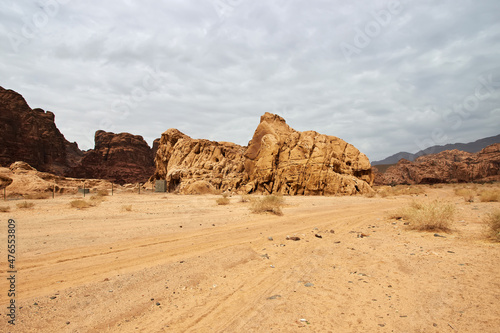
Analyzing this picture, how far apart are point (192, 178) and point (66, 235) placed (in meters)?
27.3

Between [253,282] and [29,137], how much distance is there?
93.0 meters

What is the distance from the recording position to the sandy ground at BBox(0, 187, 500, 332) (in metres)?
2.96

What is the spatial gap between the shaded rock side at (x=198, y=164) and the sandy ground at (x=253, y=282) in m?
25.2

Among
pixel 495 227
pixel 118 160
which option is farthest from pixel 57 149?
Result: pixel 495 227

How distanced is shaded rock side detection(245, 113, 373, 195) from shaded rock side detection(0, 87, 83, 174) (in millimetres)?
66392

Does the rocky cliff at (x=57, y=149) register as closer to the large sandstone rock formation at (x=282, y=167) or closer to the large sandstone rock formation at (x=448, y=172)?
the large sandstone rock formation at (x=282, y=167)

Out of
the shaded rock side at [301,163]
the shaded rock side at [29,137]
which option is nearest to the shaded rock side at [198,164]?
the shaded rock side at [301,163]

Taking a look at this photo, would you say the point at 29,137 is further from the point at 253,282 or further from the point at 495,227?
the point at 495,227

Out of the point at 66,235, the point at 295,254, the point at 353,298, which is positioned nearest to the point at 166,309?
the point at 353,298

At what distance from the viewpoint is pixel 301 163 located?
95.3 feet

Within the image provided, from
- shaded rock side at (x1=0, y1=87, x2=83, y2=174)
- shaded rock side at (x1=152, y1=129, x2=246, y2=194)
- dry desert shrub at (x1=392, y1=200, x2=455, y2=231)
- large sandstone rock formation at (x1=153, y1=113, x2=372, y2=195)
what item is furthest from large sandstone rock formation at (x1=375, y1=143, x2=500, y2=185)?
shaded rock side at (x1=0, y1=87, x2=83, y2=174)

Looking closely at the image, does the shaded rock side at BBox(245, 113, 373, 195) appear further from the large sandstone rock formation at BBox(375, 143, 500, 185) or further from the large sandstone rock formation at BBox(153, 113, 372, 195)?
the large sandstone rock formation at BBox(375, 143, 500, 185)

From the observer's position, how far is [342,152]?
32219 millimetres

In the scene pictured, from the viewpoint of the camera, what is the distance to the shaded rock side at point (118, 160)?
82000mm
